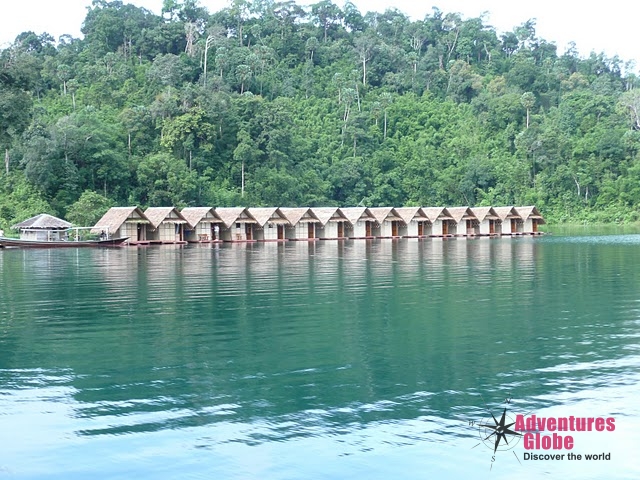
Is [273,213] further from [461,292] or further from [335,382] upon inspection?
[335,382]

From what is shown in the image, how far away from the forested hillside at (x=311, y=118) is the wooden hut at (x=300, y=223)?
27.4 feet

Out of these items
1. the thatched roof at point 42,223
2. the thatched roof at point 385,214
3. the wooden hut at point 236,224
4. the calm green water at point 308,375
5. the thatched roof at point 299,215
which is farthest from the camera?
the thatched roof at point 385,214

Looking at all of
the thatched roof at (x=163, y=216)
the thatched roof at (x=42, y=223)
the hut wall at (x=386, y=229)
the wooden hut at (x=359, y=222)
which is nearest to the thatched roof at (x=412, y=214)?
the hut wall at (x=386, y=229)

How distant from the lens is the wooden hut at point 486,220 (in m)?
56.5

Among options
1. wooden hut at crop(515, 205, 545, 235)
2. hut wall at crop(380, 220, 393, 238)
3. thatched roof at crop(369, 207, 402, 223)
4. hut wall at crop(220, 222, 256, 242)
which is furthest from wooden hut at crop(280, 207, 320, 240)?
wooden hut at crop(515, 205, 545, 235)

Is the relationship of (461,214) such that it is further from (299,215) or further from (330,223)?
(299,215)

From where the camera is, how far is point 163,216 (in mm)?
48031

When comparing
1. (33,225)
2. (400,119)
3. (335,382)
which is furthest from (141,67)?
(335,382)

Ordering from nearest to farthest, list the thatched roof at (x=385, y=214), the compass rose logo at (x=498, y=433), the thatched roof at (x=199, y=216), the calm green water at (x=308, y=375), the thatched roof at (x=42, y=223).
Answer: the calm green water at (x=308, y=375) → the compass rose logo at (x=498, y=433) → the thatched roof at (x=42, y=223) → the thatched roof at (x=199, y=216) → the thatched roof at (x=385, y=214)

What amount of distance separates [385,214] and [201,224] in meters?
13.0

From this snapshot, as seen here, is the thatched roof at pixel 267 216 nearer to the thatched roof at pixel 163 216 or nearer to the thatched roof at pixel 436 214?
the thatched roof at pixel 163 216

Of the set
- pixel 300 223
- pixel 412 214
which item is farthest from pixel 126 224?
pixel 412 214

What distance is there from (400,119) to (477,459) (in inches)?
2885

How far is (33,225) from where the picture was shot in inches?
1777
